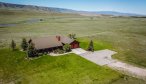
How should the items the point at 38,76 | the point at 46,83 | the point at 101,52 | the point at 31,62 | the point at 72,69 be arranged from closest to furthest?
the point at 46,83 → the point at 38,76 → the point at 72,69 → the point at 31,62 → the point at 101,52

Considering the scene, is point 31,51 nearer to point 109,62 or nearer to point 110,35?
point 109,62

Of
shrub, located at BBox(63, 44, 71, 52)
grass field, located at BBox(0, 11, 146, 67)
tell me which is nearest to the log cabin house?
shrub, located at BBox(63, 44, 71, 52)

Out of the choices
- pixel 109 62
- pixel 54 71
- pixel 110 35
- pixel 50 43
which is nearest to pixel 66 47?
pixel 50 43

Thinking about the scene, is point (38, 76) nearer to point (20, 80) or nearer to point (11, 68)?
point (20, 80)

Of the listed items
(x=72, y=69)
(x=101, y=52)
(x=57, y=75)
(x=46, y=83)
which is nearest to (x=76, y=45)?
(x=101, y=52)

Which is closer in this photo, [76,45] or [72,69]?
[72,69]

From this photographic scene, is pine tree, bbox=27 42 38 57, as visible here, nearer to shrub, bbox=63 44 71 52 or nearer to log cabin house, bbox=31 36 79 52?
log cabin house, bbox=31 36 79 52
